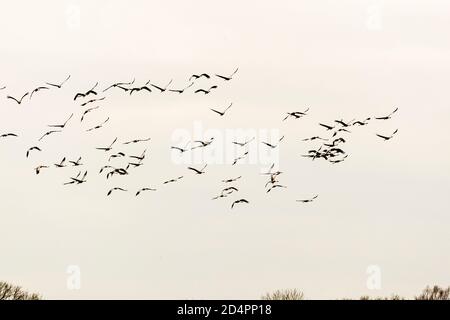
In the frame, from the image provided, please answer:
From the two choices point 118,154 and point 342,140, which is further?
point 342,140

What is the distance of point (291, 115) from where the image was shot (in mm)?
87188
